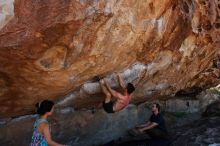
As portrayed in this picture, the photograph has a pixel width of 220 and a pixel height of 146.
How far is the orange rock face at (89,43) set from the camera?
5.62m

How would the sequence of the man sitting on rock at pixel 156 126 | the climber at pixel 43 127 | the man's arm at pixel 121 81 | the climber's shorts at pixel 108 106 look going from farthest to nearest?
the man sitting on rock at pixel 156 126, the climber's shorts at pixel 108 106, the man's arm at pixel 121 81, the climber at pixel 43 127

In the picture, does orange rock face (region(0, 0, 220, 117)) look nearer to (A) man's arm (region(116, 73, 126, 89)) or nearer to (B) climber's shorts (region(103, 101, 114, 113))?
(A) man's arm (region(116, 73, 126, 89))

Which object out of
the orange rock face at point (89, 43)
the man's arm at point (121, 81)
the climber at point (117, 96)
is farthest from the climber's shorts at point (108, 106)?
the man's arm at point (121, 81)

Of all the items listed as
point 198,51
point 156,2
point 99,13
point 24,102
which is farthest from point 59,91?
point 198,51

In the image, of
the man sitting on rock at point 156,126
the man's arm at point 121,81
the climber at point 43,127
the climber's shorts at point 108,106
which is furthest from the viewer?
the man sitting on rock at point 156,126

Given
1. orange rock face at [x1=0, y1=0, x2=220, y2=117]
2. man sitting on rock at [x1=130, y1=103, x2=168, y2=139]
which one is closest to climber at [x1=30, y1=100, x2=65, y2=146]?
orange rock face at [x1=0, y1=0, x2=220, y2=117]

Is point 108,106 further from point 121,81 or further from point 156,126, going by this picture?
point 156,126

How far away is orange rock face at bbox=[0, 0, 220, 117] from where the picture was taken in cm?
562

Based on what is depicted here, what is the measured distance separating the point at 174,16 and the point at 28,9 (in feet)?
9.12

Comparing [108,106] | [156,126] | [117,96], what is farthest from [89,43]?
[156,126]

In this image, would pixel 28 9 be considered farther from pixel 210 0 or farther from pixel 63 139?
pixel 210 0

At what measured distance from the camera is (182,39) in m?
7.95

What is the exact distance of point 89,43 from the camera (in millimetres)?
6145

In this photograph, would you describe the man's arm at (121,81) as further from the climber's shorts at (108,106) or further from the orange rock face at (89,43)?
the climber's shorts at (108,106)
